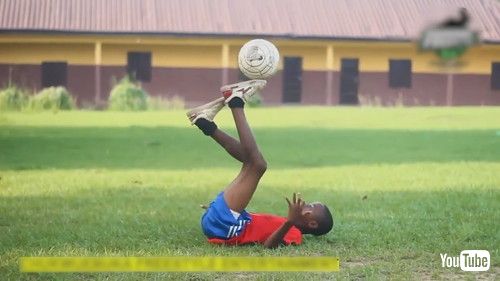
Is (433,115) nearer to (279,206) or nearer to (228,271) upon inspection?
(279,206)

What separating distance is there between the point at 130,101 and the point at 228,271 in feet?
5.10

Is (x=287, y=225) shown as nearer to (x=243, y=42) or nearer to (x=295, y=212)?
(x=295, y=212)

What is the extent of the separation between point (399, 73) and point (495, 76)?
0.44 meters

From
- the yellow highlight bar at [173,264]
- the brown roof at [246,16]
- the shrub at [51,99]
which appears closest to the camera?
the yellow highlight bar at [173,264]

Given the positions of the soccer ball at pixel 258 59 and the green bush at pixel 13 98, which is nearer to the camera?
the soccer ball at pixel 258 59

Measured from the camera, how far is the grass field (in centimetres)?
476

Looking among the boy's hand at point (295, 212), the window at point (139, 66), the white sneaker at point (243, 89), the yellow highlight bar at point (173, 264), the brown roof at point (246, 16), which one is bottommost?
the yellow highlight bar at point (173, 264)

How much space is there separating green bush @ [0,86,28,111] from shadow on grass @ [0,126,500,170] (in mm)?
102

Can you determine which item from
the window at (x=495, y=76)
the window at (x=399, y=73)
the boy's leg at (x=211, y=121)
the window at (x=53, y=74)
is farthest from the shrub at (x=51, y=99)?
the window at (x=495, y=76)

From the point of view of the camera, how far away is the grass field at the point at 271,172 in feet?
15.6

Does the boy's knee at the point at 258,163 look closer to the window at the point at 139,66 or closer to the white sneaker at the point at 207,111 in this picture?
the white sneaker at the point at 207,111

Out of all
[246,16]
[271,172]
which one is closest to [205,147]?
[271,172]

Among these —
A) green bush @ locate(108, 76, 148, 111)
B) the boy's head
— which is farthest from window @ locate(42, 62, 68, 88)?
the boy's head

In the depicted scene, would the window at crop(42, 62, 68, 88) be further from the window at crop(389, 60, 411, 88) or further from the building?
the window at crop(389, 60, 411, 88)
